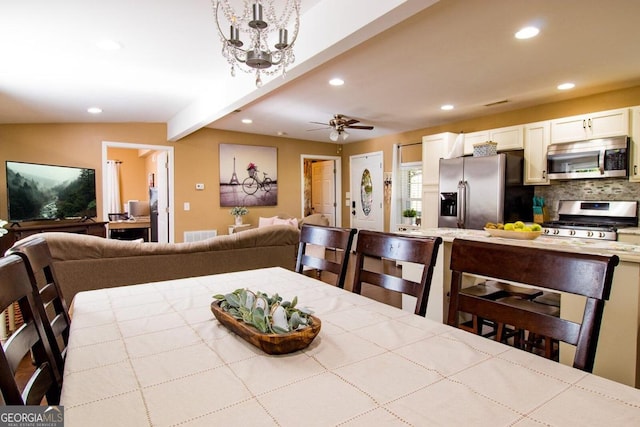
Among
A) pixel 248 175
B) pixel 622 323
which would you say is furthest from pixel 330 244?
pixel 248 175

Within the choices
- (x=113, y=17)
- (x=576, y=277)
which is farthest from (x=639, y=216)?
(x=113, y=17)

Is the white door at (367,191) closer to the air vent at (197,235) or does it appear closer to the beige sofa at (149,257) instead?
the air vent at (197,235)

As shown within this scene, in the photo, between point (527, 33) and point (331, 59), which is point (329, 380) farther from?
point (527, 33)

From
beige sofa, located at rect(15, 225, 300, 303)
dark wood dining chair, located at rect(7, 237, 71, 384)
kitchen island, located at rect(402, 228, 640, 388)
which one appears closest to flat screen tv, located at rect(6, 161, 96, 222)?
beige sofa, located at rect(15, 225, 300, 303)

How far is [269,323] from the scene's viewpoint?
98cm

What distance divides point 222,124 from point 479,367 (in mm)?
5582

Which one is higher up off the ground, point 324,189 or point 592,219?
point 324,189

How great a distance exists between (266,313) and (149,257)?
7.07ft

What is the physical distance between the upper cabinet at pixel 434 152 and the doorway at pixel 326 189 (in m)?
2.71

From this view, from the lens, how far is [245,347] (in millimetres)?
989

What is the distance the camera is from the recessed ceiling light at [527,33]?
7.90 ft

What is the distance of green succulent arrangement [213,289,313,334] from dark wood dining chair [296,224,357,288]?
592 millimetres

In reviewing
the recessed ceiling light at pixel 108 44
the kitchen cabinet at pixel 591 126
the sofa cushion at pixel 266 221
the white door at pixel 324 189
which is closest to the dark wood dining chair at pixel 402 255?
the recessed ceiling light at pixel 108 44

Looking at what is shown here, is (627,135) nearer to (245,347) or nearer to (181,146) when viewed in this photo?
(245,347)
